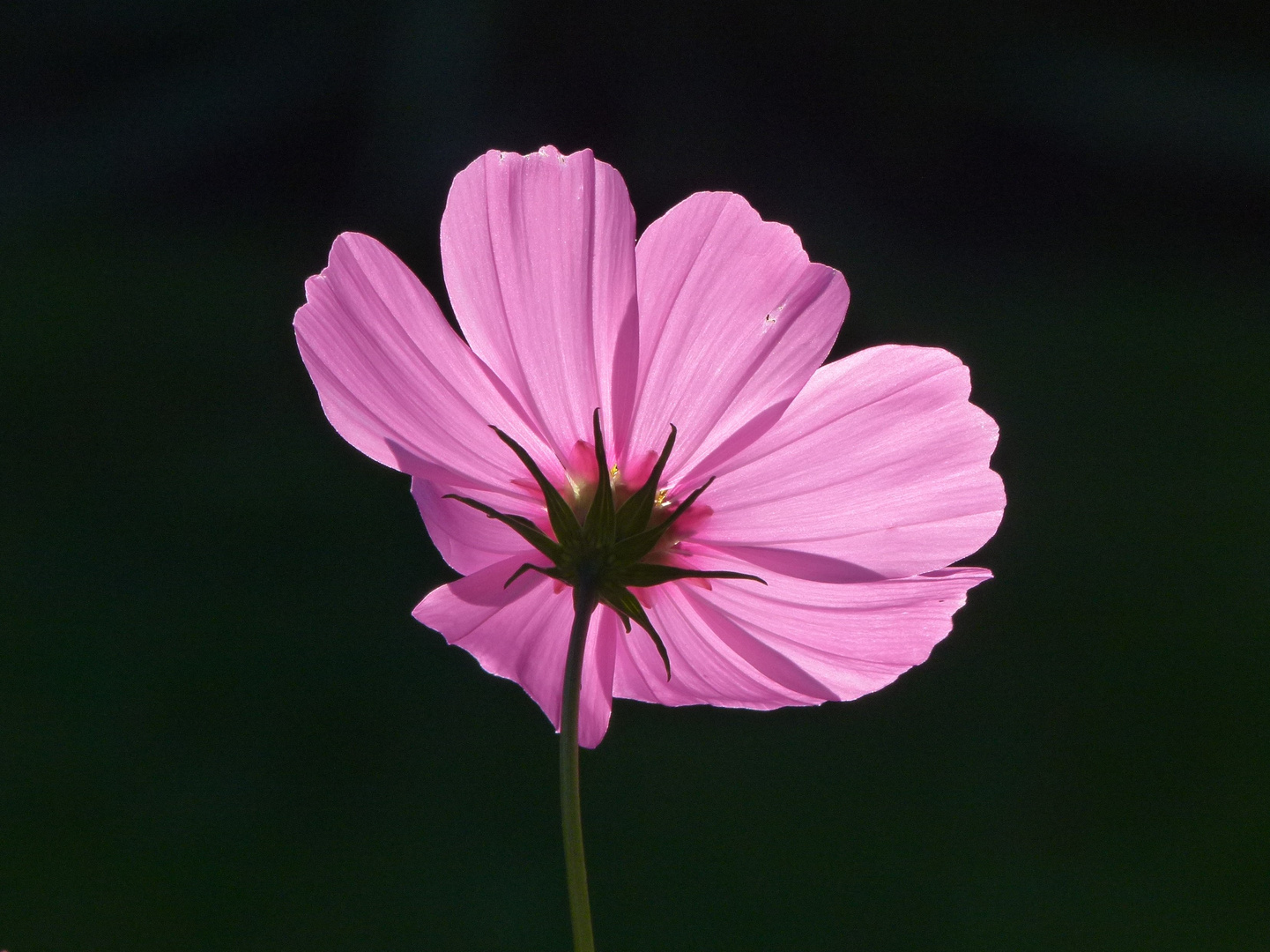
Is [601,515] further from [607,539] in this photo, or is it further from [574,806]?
[574,806]

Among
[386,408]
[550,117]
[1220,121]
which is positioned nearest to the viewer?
[386,408]

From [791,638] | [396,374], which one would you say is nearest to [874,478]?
[791,638]

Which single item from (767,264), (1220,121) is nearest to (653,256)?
(767,264)

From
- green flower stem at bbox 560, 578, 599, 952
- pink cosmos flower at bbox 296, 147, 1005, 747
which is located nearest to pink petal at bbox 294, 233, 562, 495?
pink cosmos flower at bbox 296, 147, 1005, 747

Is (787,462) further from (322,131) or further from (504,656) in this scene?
(322,131)

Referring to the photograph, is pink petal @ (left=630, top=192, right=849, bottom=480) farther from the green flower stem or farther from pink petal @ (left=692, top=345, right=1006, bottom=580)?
the green flower stem

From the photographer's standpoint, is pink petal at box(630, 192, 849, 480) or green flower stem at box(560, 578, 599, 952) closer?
green flower stem at box(560, 578, 599, 952)
